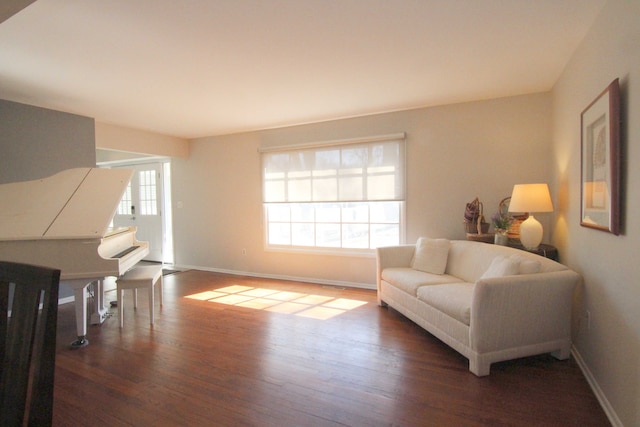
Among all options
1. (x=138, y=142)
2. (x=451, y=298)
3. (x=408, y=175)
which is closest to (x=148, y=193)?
(x=138, y=142)

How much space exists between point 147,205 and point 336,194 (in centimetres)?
411

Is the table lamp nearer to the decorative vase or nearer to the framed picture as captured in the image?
the decorative vase

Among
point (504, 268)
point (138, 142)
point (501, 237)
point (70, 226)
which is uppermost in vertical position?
point (138, 142)

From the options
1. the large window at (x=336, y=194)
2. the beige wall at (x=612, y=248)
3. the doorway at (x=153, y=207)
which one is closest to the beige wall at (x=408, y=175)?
the large window at (x=336, y=194)

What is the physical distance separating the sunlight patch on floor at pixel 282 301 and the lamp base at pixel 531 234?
1.84m

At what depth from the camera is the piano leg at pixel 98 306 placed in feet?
10.5

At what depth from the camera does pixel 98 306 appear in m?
3.24

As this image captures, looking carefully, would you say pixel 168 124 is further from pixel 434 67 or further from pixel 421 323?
pixel 421 323

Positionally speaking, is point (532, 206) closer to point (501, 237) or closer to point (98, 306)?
point (501, 237)

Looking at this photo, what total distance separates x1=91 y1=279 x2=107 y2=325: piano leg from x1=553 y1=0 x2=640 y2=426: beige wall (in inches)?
165

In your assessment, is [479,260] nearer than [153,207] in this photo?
Yes

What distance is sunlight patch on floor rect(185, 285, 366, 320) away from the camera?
138 inches

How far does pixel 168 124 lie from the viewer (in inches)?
183

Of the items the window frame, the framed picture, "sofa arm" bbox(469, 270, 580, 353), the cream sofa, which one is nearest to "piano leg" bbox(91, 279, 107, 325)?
the window frame
